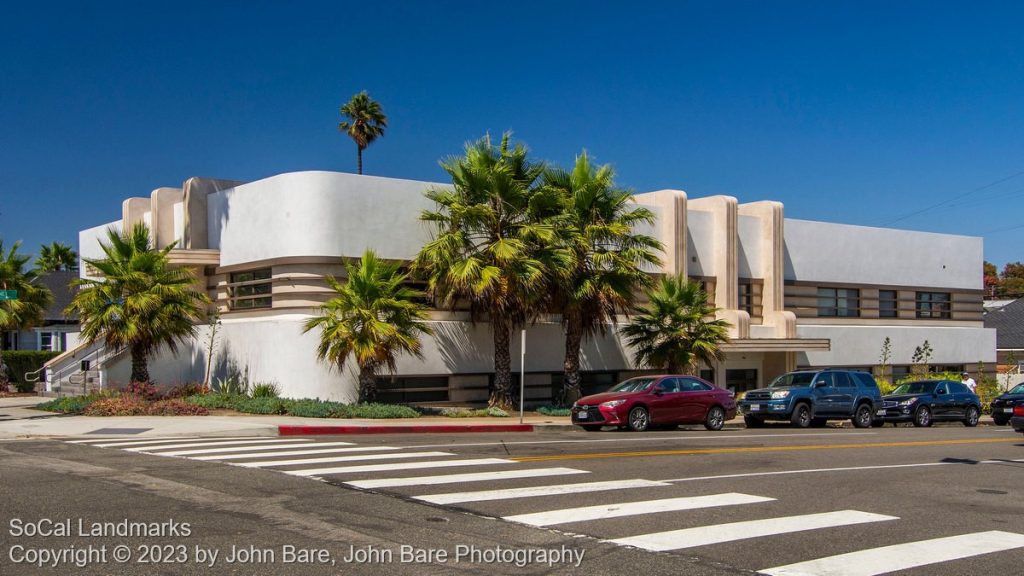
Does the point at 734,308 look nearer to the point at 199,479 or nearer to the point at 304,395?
the point at 304,395

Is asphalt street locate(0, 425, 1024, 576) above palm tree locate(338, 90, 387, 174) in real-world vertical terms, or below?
below

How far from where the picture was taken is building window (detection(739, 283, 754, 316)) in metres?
36.2

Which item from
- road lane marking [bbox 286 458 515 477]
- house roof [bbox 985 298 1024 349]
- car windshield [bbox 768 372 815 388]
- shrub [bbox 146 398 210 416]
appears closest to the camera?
road lane marking [bbox 286 458 515 477]

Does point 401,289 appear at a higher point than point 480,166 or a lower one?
lower

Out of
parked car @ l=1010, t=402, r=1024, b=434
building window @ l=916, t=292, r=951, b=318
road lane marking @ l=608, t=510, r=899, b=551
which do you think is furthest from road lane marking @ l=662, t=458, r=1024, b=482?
building window @ l=916, t=292, r=951, b=318

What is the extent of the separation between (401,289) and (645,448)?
31.9 ft

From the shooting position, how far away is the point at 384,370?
88.1 feet

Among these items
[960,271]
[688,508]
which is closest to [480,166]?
[688,508]

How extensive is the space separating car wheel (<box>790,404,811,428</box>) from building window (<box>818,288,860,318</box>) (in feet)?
41.7

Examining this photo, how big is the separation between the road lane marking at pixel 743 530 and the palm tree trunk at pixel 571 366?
57.3 feet

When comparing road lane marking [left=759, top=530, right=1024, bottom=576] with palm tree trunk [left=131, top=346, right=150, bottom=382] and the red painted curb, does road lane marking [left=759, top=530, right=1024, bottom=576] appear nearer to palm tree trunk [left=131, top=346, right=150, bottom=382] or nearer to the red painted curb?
the red painted curb

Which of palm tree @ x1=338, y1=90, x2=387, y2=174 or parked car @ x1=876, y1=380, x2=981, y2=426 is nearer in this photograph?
parked car @ x1=876, y1=380, x2=981, y2=426

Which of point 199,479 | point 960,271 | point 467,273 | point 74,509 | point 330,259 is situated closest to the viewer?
point 74,509

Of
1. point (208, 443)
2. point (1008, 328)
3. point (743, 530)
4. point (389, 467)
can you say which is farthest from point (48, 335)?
point (1008, 328)
